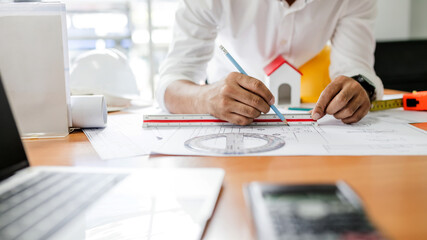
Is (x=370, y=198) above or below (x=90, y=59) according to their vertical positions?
below

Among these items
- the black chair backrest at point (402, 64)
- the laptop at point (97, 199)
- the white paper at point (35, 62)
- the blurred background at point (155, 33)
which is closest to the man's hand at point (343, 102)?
the laptop at point (97, 199)

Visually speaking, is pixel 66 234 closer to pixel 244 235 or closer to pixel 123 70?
pixel 244 235

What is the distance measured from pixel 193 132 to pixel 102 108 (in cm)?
23

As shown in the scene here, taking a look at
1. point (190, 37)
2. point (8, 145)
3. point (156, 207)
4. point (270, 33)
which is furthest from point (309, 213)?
point (270, 33)

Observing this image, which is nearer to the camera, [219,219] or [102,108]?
[219,219]

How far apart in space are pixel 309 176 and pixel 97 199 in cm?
26

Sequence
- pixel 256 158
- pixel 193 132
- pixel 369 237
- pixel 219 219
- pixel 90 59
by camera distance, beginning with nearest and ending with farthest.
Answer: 1. pixel 369 237
2. pixel 219 219
3. pixel 256 158
4. pixel 193 132
5. pixel 90 59

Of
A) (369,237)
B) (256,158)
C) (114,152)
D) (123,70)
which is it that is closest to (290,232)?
(369,237)

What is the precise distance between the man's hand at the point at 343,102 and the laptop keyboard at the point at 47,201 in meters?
0.51

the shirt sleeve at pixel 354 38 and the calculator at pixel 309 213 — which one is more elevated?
the shirt sleeve at pixel 354 38

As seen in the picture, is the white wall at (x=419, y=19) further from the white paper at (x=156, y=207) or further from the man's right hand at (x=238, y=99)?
the white paper at (x=156, y=207)

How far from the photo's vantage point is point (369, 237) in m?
0.26

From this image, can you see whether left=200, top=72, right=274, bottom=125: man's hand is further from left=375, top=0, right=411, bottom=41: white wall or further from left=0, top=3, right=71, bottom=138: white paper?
left=375, top=0, right=411, bottom=41: white wall

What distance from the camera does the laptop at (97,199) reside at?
1.07 feet
